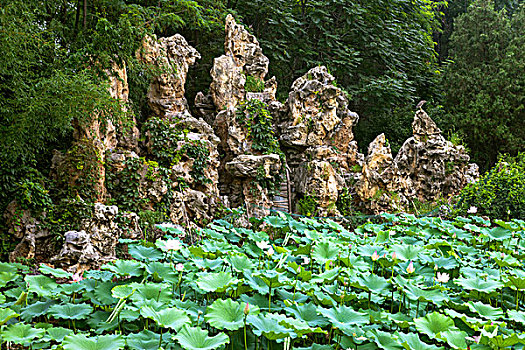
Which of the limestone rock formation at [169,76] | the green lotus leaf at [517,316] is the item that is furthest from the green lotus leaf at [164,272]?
the limestone rock formation at [169,76]

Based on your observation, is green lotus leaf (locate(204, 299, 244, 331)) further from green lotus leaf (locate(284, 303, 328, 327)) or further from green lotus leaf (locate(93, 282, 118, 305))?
green lotus leaf (locate(93, 282, 118, 305))

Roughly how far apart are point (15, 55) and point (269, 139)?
4613 millimetres

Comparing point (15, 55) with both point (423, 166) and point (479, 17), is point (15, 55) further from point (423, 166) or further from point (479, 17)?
point (479, 17)

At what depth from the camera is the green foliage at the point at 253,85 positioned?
8.32 metres

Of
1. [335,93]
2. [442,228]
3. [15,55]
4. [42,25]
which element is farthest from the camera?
[335,93]

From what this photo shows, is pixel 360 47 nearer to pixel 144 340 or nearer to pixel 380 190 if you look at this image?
pixel 380 190

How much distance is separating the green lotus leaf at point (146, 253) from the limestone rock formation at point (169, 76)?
5.14m

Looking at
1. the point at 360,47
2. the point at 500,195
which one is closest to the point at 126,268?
the point at 500,195

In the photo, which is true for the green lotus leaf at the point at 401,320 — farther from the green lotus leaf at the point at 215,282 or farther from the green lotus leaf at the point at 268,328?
the green lotus leaf at the point at 215,282

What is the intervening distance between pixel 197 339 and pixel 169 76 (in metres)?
6.29

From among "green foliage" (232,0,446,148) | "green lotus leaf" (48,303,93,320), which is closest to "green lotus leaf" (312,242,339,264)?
"green lotus leaf" (48,303,93,320)

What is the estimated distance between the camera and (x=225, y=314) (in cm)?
135

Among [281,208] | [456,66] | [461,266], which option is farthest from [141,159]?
[456,66]

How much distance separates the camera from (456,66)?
1226 centimetres
